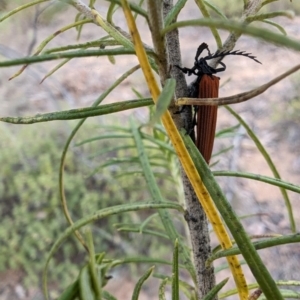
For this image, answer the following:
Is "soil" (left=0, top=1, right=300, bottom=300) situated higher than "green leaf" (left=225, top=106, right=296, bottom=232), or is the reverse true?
"soil" (left=0, top=1, right=300, bottom=300)

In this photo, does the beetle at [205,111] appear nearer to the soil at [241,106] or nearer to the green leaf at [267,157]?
the green leaf at [267,157]

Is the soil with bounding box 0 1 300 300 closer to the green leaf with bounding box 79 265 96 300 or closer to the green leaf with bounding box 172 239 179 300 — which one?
the green leaf with bounding box 172 239 179 300

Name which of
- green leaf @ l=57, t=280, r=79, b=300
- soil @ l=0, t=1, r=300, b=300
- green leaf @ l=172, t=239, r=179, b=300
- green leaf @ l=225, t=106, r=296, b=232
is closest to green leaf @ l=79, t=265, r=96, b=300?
green leaf @ l=57, t=280, r=79, b=300

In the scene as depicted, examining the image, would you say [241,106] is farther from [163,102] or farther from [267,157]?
[163,102]

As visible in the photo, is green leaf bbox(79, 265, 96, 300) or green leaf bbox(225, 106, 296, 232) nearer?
green leaf bbox(79, 265, 96, 300)

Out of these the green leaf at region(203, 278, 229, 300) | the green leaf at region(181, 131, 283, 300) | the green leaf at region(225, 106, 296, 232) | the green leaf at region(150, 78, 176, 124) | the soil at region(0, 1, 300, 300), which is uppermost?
the soil at region(0, 1, 300, 300)

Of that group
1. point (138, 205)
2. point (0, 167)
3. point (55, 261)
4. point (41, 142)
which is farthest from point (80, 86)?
point (138, 205)

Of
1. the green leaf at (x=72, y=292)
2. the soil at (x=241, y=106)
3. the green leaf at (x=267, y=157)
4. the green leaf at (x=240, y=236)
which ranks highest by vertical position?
the soil at (x=241, y=106)

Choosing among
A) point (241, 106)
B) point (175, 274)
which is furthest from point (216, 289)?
point (241, 106)

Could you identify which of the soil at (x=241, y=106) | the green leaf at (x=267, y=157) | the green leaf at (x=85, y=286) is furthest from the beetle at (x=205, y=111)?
the soil at (x=241, y=106)
